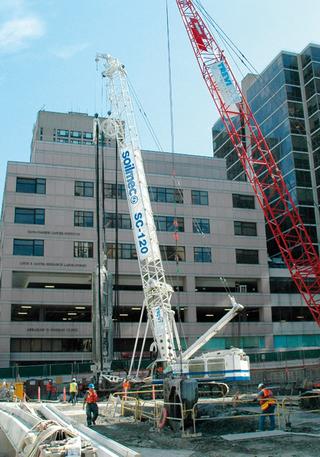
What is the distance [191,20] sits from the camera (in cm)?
4781

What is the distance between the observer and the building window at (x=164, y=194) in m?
63.8

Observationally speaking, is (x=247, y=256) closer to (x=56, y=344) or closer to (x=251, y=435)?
A: (x=56, y=344)

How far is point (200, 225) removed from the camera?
212 ft

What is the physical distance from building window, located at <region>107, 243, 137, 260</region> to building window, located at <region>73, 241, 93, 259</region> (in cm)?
205

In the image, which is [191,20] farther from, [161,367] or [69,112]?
[69,112]

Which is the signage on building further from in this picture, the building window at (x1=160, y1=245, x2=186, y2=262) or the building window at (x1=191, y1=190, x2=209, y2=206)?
the building window at (x1=160, y1=245, x2=186, y2=262)

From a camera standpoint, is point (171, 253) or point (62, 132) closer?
point (171, 253)

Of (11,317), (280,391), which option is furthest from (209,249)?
(280,391)

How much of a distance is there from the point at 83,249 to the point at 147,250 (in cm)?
2879

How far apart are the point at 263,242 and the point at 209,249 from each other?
770 centimetres

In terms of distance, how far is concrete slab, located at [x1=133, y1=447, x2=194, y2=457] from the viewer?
13659mm

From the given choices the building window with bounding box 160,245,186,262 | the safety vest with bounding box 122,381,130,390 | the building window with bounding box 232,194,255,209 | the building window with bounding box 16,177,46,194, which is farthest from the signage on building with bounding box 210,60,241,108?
the safety vest with bounding box 122,381,130,390

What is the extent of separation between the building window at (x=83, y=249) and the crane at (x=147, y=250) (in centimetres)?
2596

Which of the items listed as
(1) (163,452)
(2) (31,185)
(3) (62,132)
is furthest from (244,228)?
(3) (62,132)
